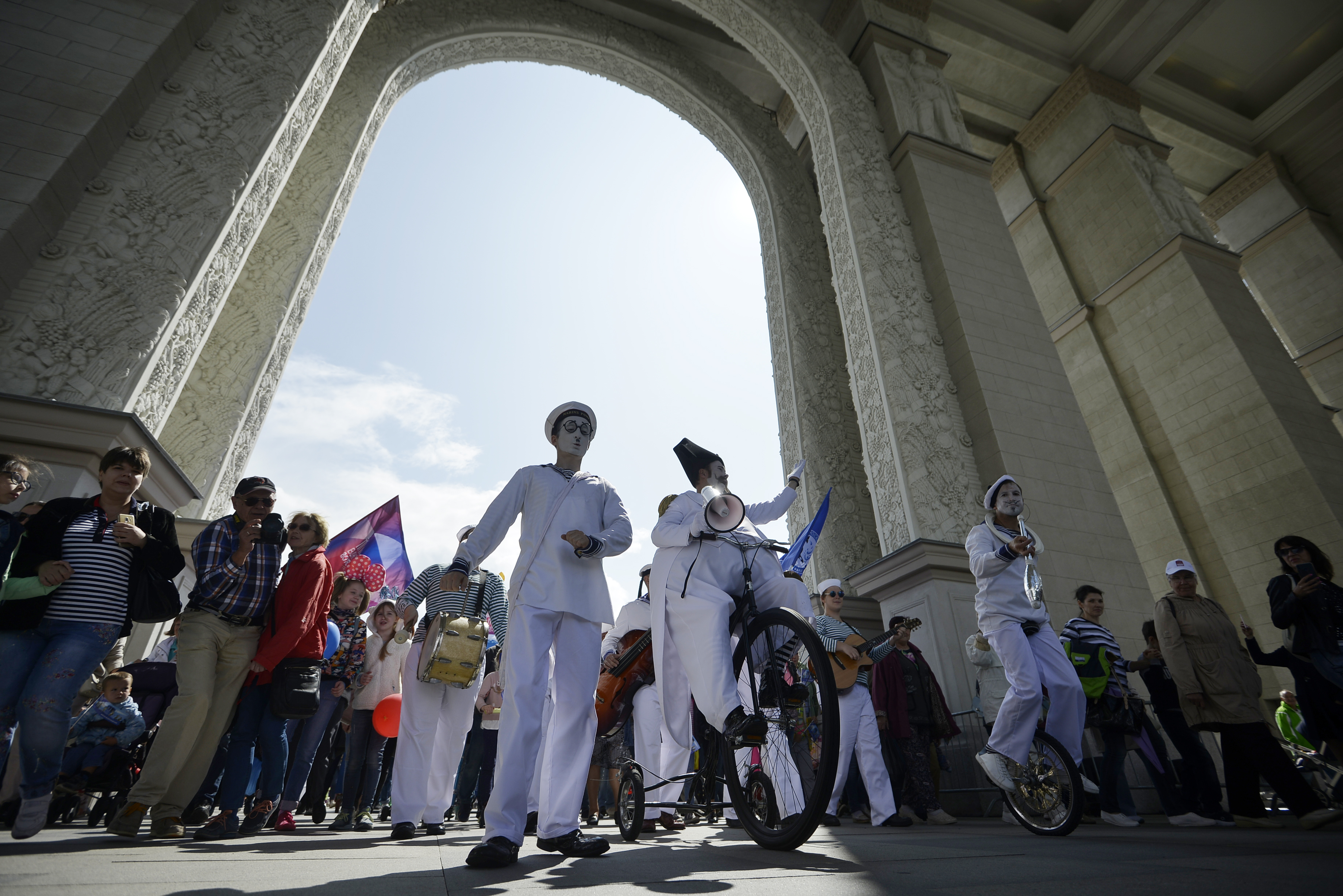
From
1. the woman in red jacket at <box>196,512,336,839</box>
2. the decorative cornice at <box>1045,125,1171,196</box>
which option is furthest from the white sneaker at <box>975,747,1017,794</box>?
the decorative cornice at <box>1045,125,1171,196</box>

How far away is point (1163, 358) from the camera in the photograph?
11.8 metres

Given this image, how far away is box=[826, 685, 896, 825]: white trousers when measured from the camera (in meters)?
4.62

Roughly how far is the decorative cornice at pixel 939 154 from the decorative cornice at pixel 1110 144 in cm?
454

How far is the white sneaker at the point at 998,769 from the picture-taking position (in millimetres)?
3275

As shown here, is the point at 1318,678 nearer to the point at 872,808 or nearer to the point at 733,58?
the point at 872,808

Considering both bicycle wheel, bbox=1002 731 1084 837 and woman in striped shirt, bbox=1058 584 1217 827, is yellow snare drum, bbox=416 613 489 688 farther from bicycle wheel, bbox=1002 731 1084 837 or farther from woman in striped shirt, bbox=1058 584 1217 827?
woman in striped shirt, bbox=1058 584 1217 827

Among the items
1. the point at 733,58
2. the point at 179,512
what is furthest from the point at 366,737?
the point at 733,58

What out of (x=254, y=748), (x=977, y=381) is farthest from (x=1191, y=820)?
(x=254, y=748)

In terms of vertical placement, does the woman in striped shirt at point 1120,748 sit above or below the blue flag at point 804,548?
below

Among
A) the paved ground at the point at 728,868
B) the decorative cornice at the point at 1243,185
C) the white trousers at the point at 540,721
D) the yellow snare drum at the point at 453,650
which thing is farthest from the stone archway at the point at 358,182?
the decorative cornice at the point at 1243,185

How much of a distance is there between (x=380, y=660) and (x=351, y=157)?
848cm

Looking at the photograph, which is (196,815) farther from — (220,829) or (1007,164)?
(1007,164)

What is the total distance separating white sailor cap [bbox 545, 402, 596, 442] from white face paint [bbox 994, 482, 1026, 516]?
7.95ft

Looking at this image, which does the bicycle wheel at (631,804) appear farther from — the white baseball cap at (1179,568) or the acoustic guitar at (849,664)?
Result: the white baseball cap at (1179,568)
